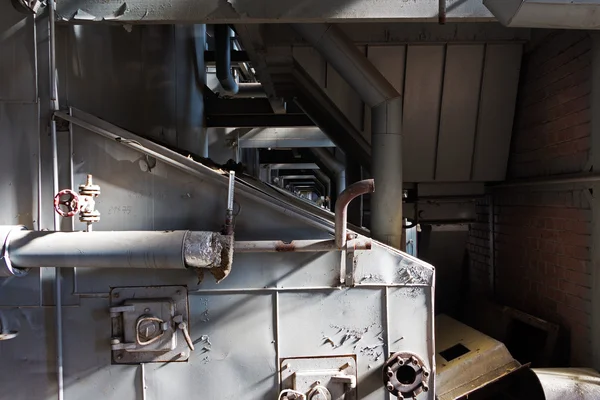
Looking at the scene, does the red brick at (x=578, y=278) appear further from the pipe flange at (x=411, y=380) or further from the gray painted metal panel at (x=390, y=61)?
the gray painted metal panel at (x=390, y=61)

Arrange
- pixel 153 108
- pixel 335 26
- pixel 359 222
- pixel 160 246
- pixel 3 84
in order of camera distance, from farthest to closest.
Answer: pixel 359 222
pixel 153 108
pixel 335 26
pixel 3 84
pixel 160 246

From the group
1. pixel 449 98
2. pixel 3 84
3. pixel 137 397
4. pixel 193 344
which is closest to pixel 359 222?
pixel 449 98

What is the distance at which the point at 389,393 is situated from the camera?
7.68 feet

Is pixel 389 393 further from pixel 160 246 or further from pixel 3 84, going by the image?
pixel 3 84

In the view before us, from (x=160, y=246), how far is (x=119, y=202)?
0.46m

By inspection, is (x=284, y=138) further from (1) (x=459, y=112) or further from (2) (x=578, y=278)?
(2) (x=578, y=278)

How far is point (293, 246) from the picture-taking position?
2205 mm

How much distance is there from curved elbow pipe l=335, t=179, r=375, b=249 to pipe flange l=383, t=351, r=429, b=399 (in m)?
0.75

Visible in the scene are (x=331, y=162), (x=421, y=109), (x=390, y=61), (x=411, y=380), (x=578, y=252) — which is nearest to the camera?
(x=411, y=380)

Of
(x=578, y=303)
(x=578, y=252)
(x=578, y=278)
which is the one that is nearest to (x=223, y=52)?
(x=578, y=252)

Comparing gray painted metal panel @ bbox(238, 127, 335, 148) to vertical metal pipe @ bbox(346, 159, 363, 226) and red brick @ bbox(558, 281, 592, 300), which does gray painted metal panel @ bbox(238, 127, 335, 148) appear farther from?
red brick @ bbox(558, 281, 592, 300)

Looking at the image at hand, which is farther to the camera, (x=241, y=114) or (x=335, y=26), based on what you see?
(x=241, y=114)

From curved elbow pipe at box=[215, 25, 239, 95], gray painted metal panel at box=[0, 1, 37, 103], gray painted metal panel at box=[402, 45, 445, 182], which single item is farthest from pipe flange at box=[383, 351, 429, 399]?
curved elbow pipe at box=[215, 25, 239, 95]

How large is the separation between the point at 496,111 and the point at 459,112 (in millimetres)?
343
